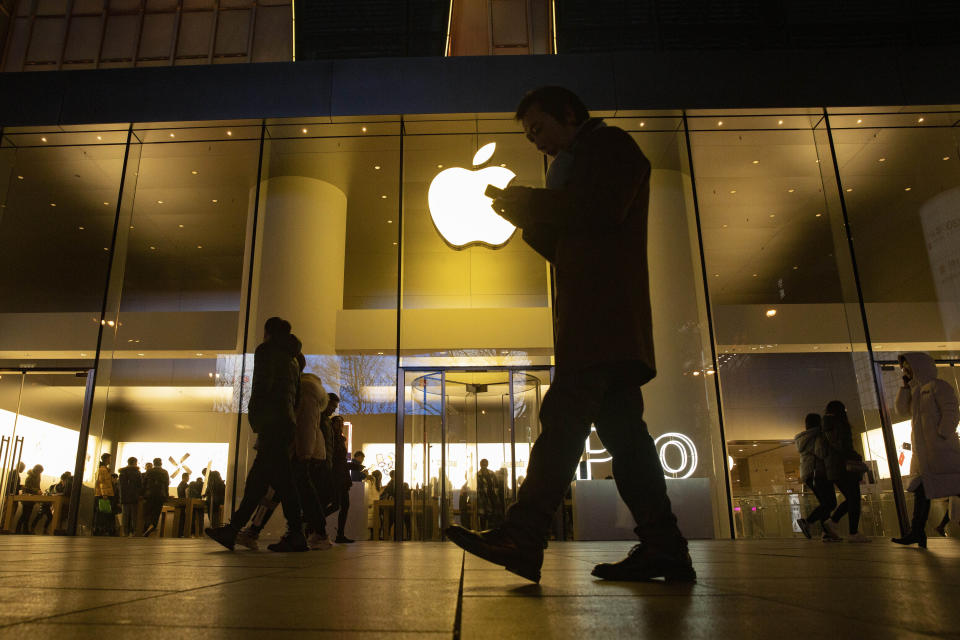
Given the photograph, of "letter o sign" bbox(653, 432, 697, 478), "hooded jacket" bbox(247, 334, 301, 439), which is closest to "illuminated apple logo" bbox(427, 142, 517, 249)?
"letter o sign" bbox(653, 432, 697, 478)

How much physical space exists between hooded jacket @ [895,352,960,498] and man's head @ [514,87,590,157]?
12.6ft

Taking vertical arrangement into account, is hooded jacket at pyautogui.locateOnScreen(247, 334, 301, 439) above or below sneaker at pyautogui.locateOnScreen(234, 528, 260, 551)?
above

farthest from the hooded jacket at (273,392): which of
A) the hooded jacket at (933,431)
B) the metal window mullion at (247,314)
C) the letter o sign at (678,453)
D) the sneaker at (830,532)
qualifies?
the letter o sign at (678,453)

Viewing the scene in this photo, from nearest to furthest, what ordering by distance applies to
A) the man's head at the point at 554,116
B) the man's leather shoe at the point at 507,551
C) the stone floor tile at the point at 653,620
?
1. the stone floor tile at the point at 653,620
2. the man's leather shoe at the point at 507,551
3. the man's head at the point at 554,116

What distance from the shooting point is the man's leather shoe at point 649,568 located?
5.67 feet

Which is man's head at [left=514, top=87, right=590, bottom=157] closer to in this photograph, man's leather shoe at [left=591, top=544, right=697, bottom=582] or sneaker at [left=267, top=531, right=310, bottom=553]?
man's leather shoe at [left=591, top=544, right=697, bottom=582]

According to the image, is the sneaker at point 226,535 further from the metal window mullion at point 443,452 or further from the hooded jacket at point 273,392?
the metal window mullion at point 443,452

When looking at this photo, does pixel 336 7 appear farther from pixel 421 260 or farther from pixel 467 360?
pixel 467 360

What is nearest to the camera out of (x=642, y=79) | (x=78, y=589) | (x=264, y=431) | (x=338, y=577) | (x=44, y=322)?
(x=78, y=589)

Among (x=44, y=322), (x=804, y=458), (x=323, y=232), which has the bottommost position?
(x=804, y=458)

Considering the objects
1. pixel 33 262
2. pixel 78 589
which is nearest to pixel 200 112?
pixel 33 262

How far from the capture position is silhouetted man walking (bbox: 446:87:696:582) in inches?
69.0

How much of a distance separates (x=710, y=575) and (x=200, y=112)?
8.37 meters

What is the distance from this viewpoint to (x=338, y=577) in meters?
1.73
